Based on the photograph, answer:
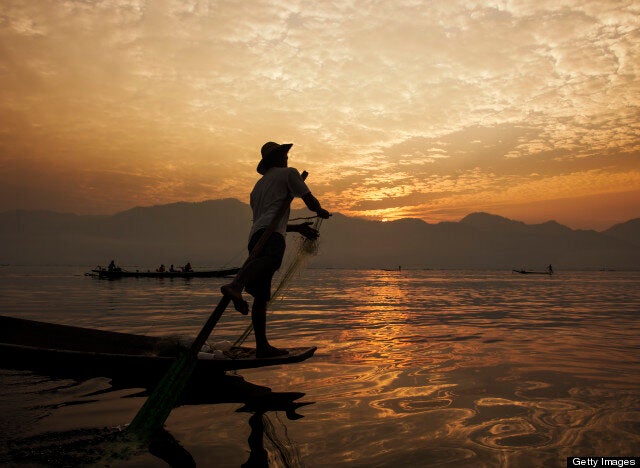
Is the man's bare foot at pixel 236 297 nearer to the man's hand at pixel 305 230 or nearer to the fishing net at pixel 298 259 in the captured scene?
the man's hand at pixel 305 230

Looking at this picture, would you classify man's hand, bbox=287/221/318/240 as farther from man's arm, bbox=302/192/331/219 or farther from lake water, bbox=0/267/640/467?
lake water, bbox=0/267/640/467

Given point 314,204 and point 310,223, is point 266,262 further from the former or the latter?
point 310,223

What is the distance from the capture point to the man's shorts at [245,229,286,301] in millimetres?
5795

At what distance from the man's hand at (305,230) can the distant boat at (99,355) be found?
1.88 meters

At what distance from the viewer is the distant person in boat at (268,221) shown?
5887 millimetres

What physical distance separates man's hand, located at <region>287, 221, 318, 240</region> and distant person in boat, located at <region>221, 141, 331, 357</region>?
67 cm

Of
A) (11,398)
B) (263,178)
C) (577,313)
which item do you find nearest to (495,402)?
(263,178)

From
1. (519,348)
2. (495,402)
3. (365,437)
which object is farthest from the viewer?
(519,348)

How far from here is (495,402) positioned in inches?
200

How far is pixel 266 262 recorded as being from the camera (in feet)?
19.1

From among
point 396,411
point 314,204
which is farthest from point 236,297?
point 396,411

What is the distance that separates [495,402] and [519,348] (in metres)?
4.35

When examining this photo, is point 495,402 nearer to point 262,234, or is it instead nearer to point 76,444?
point 262,234

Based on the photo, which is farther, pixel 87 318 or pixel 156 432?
pixel 87 318
